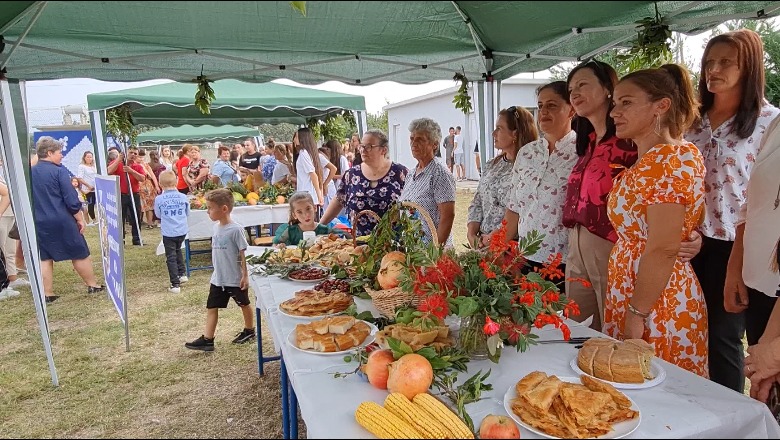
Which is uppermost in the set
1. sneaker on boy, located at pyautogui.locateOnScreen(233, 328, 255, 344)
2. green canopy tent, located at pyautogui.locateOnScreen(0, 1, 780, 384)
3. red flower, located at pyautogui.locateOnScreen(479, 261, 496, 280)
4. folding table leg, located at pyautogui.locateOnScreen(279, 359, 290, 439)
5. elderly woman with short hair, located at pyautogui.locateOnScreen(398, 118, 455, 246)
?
green canopy tent, located at pyautogui.locateOnScreen(0, 1, 780, 384)

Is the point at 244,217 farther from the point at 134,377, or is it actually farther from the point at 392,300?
the point at 392,300

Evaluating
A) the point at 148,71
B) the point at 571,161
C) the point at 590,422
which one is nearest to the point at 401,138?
the point at 148,71

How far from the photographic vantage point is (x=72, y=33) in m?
3.18

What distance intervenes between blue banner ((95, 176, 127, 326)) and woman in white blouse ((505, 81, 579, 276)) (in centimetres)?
281

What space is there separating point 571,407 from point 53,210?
620 cm

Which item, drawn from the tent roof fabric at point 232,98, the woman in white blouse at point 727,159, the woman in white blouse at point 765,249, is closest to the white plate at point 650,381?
the woman in white blouse at point 765,249

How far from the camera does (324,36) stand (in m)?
3.58

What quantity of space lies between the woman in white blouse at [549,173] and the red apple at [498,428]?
152 cm

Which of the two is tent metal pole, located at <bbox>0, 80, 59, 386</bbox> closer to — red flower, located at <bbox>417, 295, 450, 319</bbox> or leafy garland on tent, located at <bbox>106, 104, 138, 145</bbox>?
red flower, located at <bbox>417, 295, 450, 319</bbox>

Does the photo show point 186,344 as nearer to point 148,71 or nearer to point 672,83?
point 148,71

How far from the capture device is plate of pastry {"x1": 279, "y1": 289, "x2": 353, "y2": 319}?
2082 mm

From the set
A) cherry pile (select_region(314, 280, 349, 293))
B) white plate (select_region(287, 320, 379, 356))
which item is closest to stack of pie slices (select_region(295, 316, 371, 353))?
white plate (select_region(287, 320, 379, 356))

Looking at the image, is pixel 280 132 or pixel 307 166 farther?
pixel 280 132

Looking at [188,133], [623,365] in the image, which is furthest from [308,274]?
[188,133]
